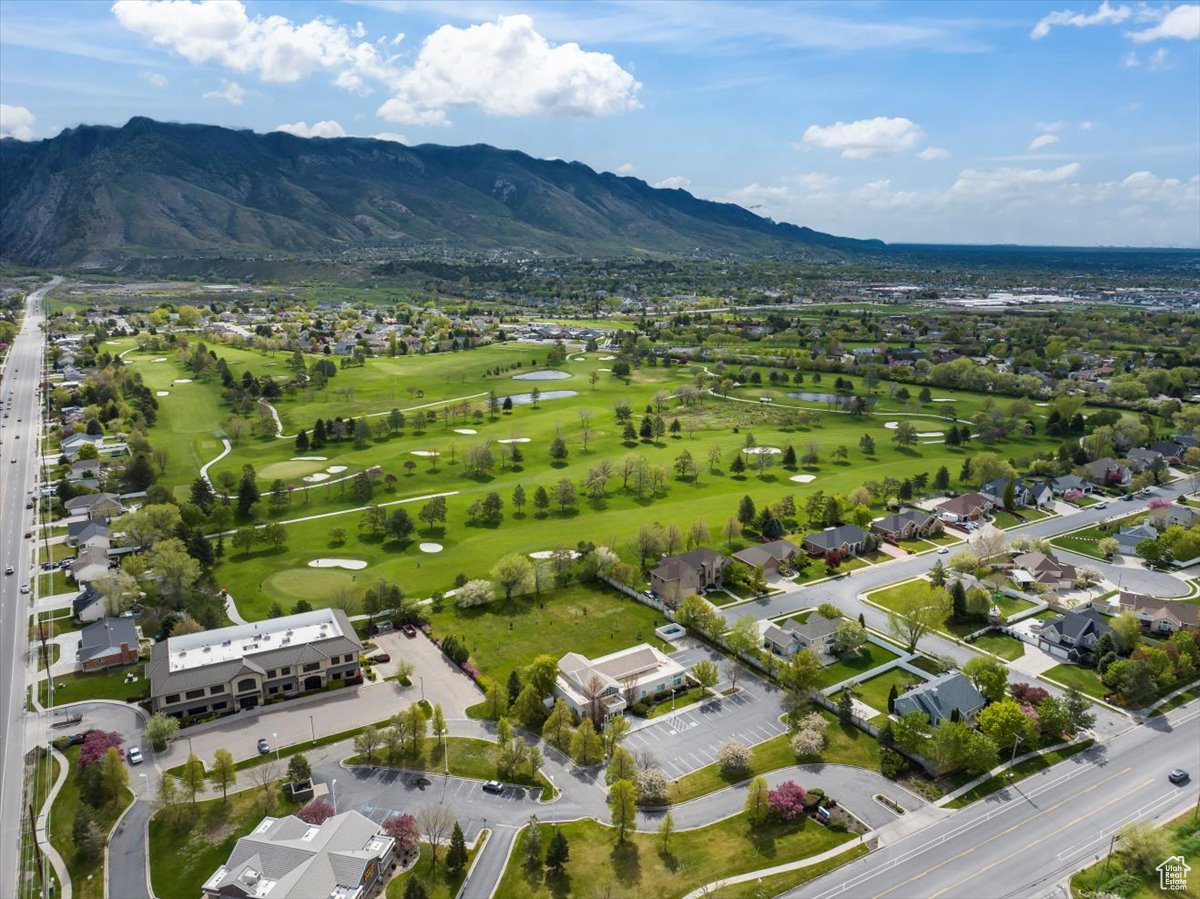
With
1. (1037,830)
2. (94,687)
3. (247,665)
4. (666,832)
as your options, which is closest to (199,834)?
(247,665)

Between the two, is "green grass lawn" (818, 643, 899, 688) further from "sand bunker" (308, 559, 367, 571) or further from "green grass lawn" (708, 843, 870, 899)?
"sand bunker" (308, 559, 367, 571)

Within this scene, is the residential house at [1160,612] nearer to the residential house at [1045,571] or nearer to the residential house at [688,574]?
the residential house at [1045,571]

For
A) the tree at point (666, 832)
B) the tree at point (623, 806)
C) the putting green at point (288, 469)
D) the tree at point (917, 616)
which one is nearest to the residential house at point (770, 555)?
the tree at point (917, 616)

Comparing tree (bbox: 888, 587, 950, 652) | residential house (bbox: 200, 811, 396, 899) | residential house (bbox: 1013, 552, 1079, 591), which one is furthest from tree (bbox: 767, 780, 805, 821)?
residential house (bbox: 1013, 552, 1079, 591)

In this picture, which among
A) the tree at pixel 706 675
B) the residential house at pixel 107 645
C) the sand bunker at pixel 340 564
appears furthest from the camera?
the sand bunker at pixel 340 564

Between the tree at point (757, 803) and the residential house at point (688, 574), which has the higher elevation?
the residential house at point (688, 574)

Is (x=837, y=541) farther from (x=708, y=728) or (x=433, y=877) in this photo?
(x=433, y=877)

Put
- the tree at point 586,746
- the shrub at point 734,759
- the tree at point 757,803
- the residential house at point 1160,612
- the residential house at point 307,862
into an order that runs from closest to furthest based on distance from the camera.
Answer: the residential house at point 307,862, the tree at point 757,803, the shrub at point 734,759, the tree at point 586,746, the residential house at point 1160,612
